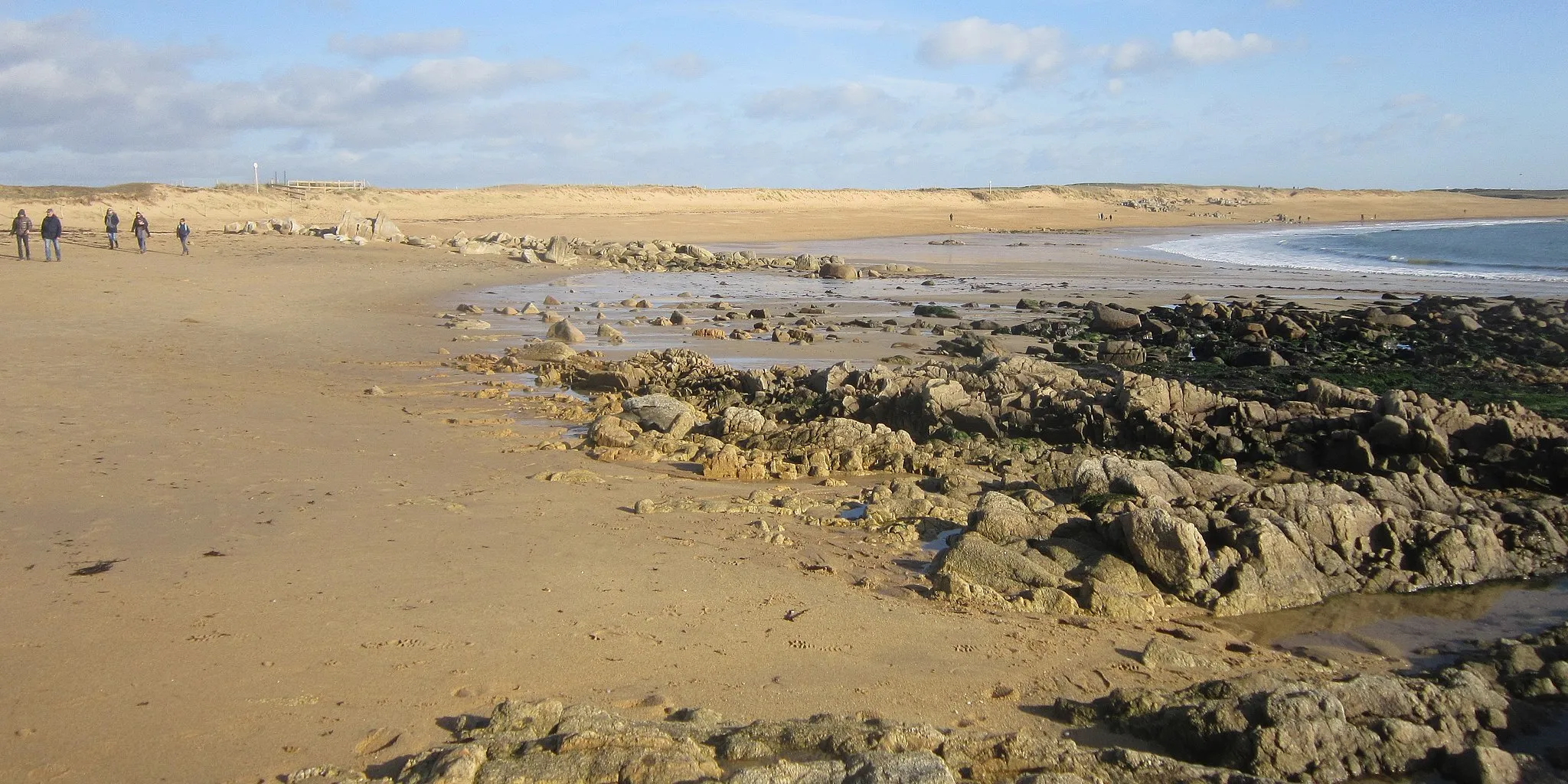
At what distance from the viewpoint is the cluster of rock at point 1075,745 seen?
140 inches

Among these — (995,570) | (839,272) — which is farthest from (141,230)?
(995,570)

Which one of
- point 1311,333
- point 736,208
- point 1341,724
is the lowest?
point 1341,724

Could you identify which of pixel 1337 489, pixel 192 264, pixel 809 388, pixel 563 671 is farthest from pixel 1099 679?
pixel 192 264

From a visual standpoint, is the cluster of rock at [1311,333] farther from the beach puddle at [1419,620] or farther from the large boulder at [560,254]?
the large boulder at [560,254]

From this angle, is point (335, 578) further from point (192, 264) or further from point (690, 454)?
point (192, 264)

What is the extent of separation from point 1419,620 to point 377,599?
5.48 meters

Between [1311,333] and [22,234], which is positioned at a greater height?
[22,234]

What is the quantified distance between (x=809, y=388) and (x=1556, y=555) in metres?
6.43

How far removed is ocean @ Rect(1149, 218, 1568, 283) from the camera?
3394 cm

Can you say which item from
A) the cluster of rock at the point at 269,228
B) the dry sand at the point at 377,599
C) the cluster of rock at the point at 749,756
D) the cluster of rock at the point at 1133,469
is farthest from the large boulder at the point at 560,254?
the cluster of rock at the point at 749,756

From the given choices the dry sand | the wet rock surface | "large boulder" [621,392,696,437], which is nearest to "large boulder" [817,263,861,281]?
the wet rock surface

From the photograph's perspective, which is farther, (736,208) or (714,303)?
(736,208)

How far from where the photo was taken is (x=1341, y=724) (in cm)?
406

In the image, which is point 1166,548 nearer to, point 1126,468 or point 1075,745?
point 1126,468
